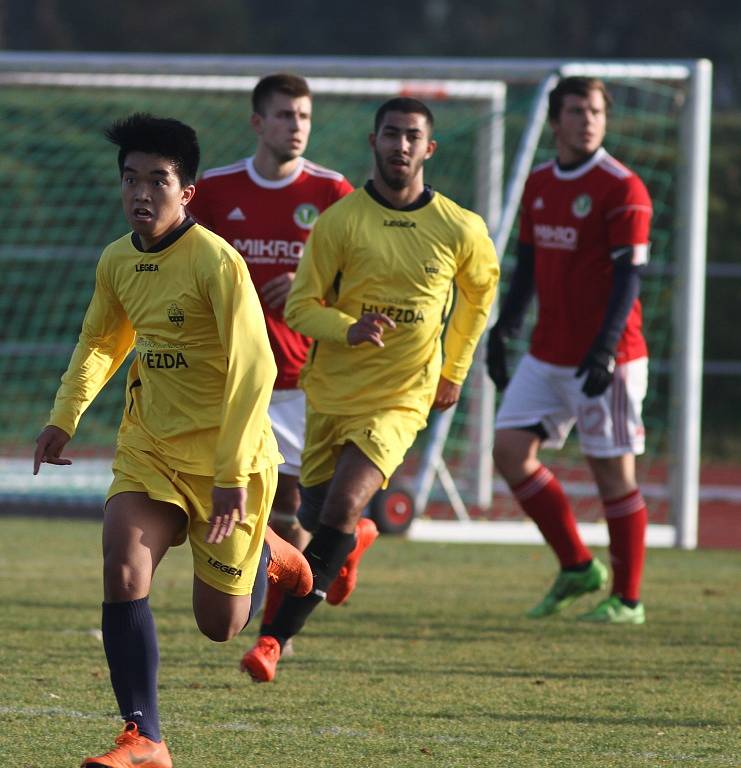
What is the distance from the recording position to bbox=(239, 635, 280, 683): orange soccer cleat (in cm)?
548

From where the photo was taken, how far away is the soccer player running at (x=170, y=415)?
4.31 m

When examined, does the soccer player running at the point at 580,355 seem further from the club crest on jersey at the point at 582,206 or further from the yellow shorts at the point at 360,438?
the yellow shorts at the point at 360,438

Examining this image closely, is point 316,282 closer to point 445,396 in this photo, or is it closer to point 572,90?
point 445,396

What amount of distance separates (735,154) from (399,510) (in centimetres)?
1093

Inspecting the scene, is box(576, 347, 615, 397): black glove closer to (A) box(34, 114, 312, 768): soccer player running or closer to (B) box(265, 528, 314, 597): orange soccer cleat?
(B) box(265, 528, 314, 597): orange soccer cleat

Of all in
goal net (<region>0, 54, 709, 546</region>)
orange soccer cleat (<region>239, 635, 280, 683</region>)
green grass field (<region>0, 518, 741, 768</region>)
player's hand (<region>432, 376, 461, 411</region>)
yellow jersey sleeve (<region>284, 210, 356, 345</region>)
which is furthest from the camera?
goal net (<region>0, 54, 709, 546</region>)

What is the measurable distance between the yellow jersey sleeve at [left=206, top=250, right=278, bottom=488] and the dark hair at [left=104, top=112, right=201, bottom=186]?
0.99ft

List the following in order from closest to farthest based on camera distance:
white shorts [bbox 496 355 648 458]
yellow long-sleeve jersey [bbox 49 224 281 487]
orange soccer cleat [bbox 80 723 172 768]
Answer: orange soccer cleat [bbox 80 723 172 768] → yellow long-sleeve jersey [bbox 49 224 281 487] → white shorts [bbox 496 355 648 458]

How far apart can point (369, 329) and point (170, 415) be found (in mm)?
1263

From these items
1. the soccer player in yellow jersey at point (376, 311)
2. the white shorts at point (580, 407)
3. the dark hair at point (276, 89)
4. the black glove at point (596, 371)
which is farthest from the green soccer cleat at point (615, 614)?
the dark hair at point (276, 89)

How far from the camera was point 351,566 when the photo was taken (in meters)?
6.30

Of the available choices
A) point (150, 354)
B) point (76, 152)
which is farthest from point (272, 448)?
point (76, 152)

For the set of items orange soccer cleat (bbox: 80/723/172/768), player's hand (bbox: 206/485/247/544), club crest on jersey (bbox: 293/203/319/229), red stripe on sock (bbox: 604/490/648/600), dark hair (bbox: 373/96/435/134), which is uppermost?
dark hair (bbox: 373/96/435/134)

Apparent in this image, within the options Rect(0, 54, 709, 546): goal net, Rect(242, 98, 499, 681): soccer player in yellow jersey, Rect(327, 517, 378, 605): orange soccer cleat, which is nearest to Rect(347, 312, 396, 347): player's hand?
Rect(242, 98, 499, 681): soccer player in yellow jersey
